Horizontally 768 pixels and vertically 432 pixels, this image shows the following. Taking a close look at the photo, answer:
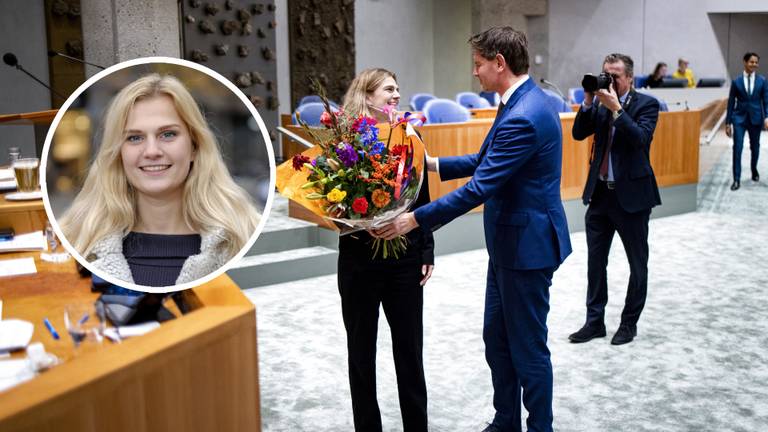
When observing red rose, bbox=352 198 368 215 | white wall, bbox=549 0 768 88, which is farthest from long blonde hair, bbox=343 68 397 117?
white wall, bbox=549 0 768 88

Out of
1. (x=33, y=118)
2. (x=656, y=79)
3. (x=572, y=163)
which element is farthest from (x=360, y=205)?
(x=656, y=79)

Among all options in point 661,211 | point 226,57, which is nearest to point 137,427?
point 661,211

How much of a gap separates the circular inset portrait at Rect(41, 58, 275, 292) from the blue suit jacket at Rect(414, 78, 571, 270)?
4.98ft

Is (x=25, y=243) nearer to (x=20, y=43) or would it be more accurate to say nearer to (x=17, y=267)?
(x=17, y=267)

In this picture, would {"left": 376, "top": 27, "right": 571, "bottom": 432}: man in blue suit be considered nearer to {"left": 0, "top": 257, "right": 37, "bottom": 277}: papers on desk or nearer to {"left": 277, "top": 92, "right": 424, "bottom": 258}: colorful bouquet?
{"left": 277, "top": 92, "right": 424, "bottom": 258}: colorful bouquet

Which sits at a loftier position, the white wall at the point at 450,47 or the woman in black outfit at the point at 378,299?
the white wall at the point at 450,47

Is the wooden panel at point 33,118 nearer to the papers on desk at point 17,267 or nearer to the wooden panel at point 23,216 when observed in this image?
the wooden panel at point 23,216

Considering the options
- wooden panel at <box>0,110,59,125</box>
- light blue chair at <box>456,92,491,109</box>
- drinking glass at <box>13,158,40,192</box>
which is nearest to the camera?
wooden panel at <box>0,110,59,125</box>

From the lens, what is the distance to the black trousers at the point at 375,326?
9.04ft

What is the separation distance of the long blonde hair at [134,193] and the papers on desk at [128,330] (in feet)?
1.03

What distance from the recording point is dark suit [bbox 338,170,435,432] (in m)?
2.74

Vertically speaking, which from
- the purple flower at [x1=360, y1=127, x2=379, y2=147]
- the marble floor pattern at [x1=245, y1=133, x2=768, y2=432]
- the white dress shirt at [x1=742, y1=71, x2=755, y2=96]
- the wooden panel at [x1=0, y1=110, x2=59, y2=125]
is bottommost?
the marble floor pattern at [x1=245, y1=133, x2=768, y2=432]

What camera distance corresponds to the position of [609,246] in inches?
170

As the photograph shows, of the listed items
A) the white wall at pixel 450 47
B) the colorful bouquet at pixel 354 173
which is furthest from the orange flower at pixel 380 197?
the white wall at pixel 450 47
